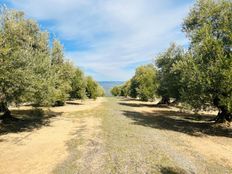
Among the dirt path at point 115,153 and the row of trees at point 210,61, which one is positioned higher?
the row of trees at point 210,61

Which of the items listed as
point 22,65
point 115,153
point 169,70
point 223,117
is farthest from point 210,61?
point 169,70

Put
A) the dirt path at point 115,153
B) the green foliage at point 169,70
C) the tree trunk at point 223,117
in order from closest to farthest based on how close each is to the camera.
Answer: the dirt path at point 115,153
the tree trunk at point 223,117
the green foliage at point 169,70

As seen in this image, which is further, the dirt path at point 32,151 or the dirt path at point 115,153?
the dirt path at point 32,151

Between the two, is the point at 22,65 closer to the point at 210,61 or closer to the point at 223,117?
the point at 210,61

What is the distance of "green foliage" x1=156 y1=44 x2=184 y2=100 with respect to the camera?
38.8 m

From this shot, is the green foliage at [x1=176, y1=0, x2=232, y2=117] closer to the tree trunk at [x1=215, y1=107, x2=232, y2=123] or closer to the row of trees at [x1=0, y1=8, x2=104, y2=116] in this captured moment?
the tree trunk at [x1=215, y1=107, x2=232, y2=123]

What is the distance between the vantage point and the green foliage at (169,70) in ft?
127

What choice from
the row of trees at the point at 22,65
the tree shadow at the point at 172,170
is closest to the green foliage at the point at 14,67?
the row of trees at the point at 22,65

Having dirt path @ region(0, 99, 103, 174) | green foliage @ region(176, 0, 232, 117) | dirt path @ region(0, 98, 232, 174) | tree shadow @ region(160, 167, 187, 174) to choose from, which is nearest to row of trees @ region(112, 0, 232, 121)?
green foliage @ region(176, 0, 232, 117)

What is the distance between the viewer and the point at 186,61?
26.2 meters

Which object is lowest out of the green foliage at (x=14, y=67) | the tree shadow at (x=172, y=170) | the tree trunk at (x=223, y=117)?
the tree shadow at (x=172, y=170)

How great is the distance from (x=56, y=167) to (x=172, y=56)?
127ft

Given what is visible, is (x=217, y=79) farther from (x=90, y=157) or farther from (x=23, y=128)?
(x=23, y=128)

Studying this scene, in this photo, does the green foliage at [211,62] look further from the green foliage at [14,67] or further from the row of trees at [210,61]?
the green foliage at [14,67]
